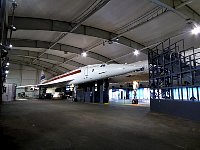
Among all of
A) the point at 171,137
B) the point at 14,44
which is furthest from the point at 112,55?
the point at 171,137

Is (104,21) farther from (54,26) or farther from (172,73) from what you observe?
(172,73)

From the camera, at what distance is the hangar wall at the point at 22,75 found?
36456mm

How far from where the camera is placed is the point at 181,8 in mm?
9984

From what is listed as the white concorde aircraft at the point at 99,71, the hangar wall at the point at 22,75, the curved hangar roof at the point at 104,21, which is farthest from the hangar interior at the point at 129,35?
the hangar wall at the point at 22,75

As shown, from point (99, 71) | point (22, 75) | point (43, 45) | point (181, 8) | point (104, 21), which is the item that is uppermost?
point (104, 21)

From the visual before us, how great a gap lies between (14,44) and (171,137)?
642 inches

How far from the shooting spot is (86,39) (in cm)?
1667

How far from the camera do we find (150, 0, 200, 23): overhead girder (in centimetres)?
888

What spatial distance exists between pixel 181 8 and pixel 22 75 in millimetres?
35631

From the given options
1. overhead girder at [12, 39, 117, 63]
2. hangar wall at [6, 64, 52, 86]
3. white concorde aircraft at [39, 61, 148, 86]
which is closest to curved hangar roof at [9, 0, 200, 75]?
overhead girder at [12, 39, 117, 63]

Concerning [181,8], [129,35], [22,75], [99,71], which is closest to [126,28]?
[129,35]

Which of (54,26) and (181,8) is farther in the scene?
(54,26)

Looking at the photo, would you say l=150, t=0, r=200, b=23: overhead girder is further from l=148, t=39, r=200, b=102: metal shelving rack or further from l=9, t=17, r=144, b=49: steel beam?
l=9, t=17, r=144, b=49: steel beam

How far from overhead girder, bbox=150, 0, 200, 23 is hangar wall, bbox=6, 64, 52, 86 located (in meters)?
32.7
